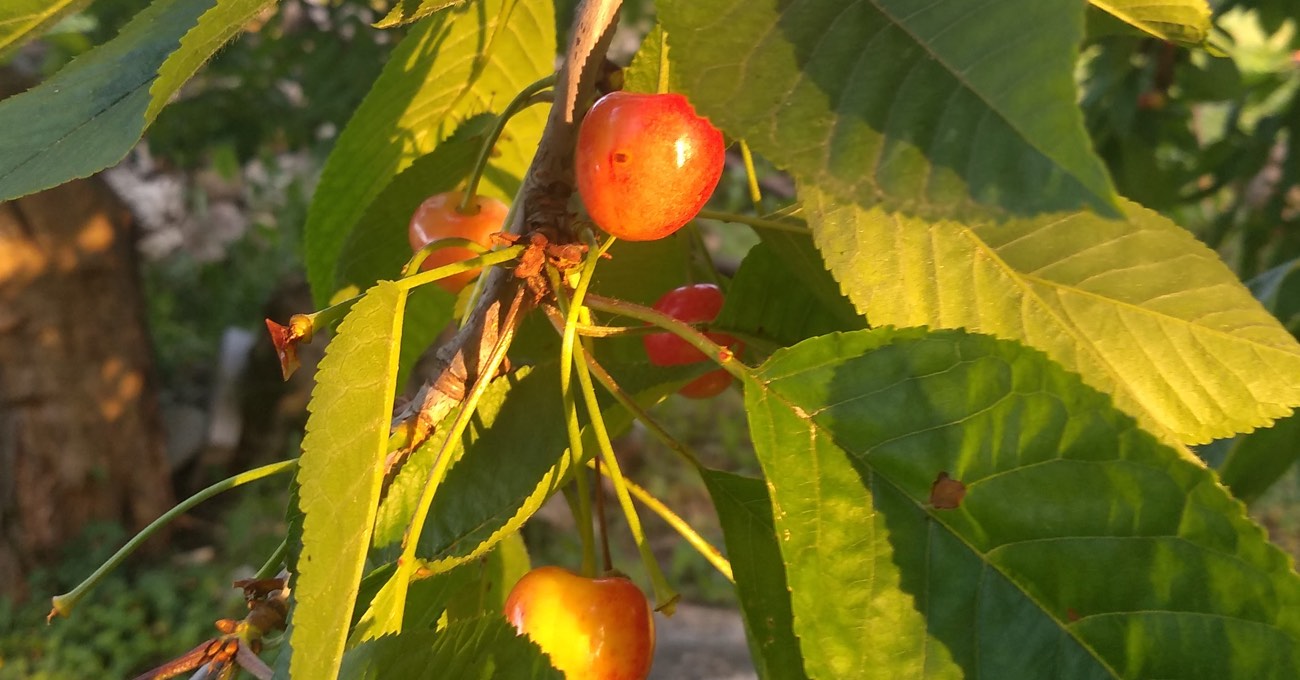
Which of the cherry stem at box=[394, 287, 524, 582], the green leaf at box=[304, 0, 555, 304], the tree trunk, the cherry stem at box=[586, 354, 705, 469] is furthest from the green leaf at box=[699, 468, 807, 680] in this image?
the tree trunk

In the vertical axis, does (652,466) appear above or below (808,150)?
below

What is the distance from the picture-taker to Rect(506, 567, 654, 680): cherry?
471 millimetres

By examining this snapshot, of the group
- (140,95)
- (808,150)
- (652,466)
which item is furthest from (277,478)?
(808,150)

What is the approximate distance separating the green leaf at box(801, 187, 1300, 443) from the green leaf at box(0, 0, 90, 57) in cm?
41

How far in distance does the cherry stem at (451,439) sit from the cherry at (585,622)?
0.06 metres

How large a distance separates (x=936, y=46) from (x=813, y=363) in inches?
5.7

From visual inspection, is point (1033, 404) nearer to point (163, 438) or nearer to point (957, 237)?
point (957, 237)

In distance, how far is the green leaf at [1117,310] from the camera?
433 mm

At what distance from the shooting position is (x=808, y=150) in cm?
34

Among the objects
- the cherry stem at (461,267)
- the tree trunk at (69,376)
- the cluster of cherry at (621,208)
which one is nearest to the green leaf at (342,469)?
the cherry stem at (461,267)

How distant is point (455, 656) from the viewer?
15.9 inches

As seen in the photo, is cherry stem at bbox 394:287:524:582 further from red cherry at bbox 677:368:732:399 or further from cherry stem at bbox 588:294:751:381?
red cherry at bbox 677:368:732:399

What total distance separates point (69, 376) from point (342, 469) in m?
3.09

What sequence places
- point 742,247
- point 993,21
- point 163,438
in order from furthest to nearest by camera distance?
point 742,247 < point 163,438 < point 993,21
